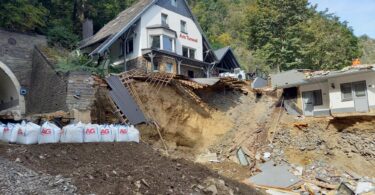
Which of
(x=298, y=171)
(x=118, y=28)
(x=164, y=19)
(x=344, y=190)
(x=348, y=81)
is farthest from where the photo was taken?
(x=164, y=19)

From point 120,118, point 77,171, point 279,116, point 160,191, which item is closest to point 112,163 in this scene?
point 77,171

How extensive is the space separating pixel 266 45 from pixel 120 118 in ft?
59.7

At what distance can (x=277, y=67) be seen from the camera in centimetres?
3036

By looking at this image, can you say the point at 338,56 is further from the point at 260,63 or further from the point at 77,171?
the point at 77,171

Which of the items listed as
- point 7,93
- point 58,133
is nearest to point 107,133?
point 58,133

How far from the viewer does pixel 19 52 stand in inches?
882

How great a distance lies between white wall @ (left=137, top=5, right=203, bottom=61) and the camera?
2275 centimetres

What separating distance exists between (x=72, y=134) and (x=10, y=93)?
14.3m

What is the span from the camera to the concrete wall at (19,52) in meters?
21.8

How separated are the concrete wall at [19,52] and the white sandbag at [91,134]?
1245 centimetres

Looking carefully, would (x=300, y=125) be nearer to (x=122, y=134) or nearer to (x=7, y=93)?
(x=122, y=134)

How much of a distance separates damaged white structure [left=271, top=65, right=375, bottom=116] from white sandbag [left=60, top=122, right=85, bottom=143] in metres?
13.0

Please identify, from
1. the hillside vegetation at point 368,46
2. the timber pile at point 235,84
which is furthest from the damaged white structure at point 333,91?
the hillside vegetation at point 368,46

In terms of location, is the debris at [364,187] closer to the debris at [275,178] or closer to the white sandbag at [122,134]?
the debris at [275,178]
